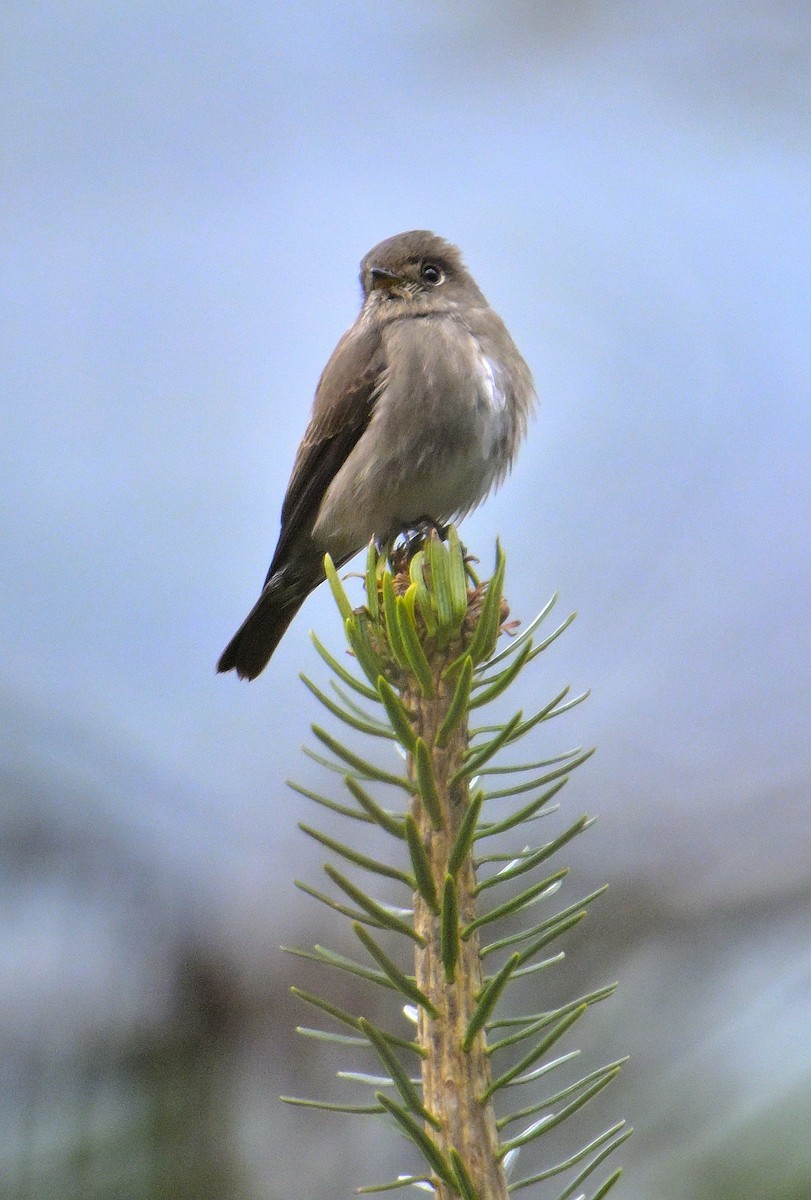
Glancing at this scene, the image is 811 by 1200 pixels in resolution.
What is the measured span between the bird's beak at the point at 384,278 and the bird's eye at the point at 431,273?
8cm

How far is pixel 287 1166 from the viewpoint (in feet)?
4.27

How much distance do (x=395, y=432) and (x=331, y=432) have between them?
0.23 m

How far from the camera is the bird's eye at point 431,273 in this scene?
123 inches

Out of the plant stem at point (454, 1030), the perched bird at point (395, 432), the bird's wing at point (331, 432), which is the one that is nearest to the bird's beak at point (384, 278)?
the perched bird at point (395, 432)

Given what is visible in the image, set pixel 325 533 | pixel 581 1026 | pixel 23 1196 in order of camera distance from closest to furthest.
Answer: pixel 23 1196
pixel 581 1026
pixel 325 533

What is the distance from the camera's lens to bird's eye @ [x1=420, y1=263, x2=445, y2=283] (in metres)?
3.14

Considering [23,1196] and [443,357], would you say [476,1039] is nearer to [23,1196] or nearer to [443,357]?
[23,1196]

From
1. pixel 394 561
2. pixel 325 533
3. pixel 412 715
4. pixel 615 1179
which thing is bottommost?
pixel 615 1179

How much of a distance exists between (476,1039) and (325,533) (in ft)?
6.83

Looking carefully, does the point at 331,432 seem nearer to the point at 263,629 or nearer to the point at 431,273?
the point at 263,629

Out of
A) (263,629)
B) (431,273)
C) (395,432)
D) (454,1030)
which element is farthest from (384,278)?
(454,1030)

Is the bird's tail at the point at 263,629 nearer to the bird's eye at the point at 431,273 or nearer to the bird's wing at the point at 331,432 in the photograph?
the bird's wing at the point at 331,432

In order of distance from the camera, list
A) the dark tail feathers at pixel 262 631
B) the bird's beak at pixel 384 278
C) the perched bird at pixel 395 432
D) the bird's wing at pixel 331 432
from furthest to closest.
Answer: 1. the bird's beak at pixel 384 278
2. the bird's wing at pixel 331 432
3. the perched bird at pixel 395 432
4. the dark tail feathers at pixel 262 631

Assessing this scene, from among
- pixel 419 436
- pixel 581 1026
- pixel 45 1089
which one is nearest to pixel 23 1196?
pixel 45 1089
